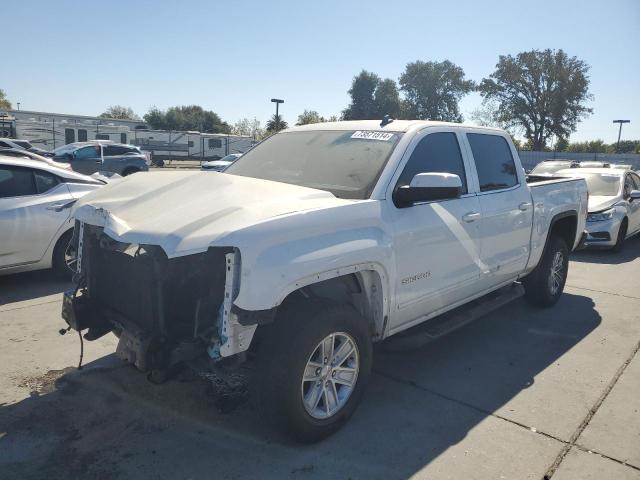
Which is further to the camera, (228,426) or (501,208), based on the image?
(501,208)

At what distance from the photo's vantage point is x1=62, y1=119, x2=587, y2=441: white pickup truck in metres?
2.78

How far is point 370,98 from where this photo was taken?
218ft

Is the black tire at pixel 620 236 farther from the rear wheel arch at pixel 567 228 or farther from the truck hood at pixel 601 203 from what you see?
the rear wheel arch at pixel 567 228

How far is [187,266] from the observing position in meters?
3.12

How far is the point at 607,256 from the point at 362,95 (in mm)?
59460

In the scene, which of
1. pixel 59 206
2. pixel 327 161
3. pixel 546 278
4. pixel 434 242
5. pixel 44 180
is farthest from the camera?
pixel 44 180

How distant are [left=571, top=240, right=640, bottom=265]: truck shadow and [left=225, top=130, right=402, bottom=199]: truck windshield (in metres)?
6.80

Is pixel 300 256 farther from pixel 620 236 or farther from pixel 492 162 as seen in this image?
pixel 620 236

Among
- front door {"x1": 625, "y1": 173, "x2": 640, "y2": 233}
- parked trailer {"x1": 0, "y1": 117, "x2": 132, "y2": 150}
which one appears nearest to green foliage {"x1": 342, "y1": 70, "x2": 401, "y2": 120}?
parked trailer {"x1": 0, "y1": 117, "x2": 132, "y2": 150}

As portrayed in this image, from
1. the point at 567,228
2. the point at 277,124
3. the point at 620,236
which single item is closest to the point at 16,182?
the point at 567,228

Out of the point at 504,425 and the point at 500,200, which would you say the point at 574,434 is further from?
the point at 500,200

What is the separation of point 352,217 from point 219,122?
89064mm

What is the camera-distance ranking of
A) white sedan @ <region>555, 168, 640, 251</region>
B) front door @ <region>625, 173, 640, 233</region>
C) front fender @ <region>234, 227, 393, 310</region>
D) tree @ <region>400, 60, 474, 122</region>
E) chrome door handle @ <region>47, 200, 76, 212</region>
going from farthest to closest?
1. tree @ <region>400, 60, 474, 122</region>
2. front door @ <region>625, 173, 640, 233</region>
3. white sedan @ <region>555, 168, 640, 251</region>
4. chrome door handle @ <region>47, 200, 76, 212</region>
5. front fender @ <region>234, 227, 393, 310</region>

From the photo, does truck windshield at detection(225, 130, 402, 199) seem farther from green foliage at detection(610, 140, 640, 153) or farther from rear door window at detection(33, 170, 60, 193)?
green foliage at detection(610, 140, 640, 153)
